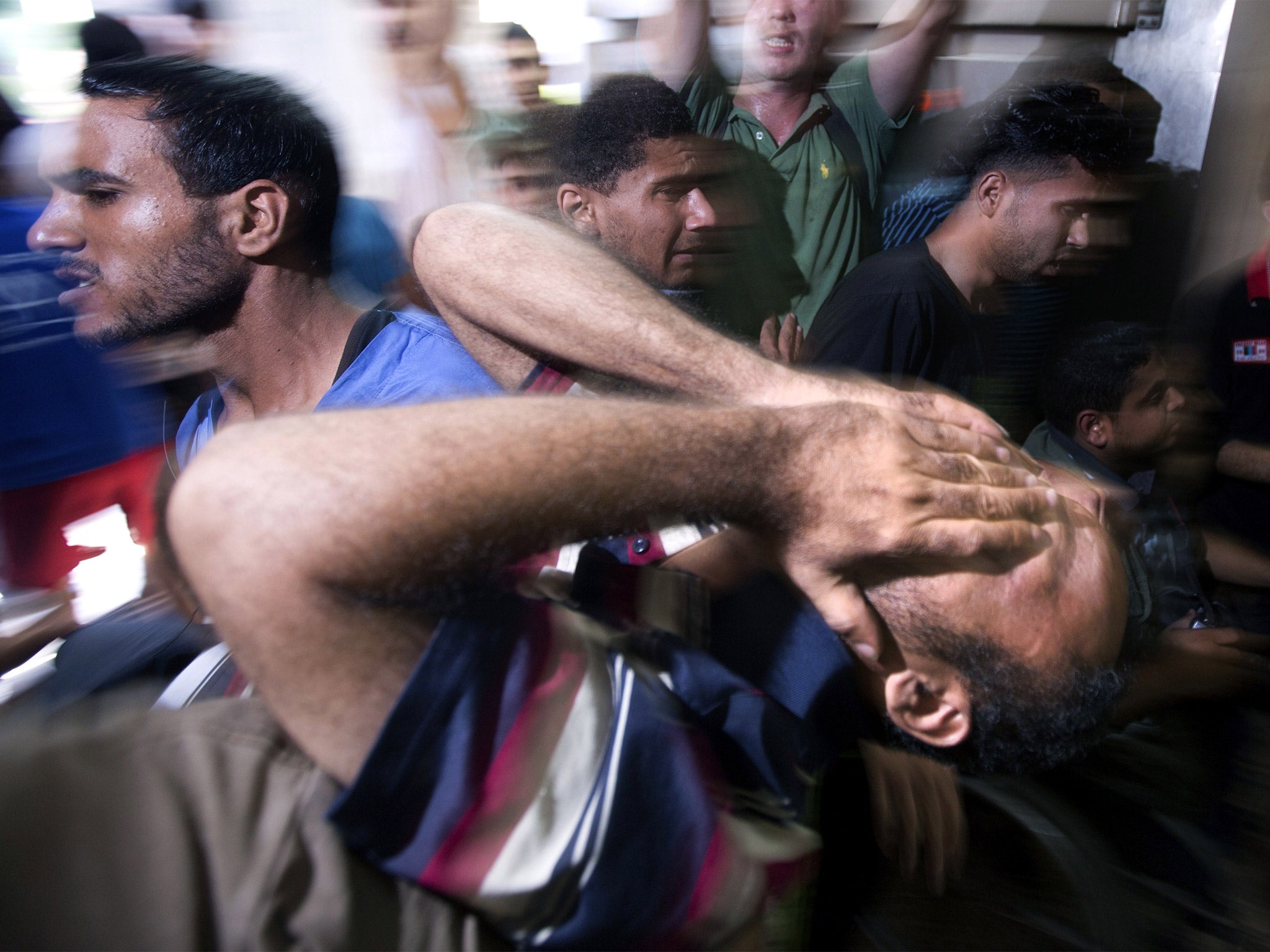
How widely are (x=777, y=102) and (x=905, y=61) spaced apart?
0.52 meters

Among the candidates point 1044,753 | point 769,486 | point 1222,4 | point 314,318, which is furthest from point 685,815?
point 1222,4

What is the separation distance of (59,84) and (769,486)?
2487mm

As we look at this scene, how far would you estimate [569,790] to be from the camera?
35.1 inches

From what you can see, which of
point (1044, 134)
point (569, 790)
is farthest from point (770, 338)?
point (569, 790)

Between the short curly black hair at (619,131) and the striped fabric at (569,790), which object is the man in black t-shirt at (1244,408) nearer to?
the short curly black hair at (619,131)

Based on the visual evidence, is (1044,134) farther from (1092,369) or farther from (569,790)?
(569,790)

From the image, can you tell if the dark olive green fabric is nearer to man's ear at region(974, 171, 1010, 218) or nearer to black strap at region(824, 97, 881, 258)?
black strap at region(824, 97, 881, 258)

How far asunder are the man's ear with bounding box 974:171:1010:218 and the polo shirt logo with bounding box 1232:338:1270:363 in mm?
1044

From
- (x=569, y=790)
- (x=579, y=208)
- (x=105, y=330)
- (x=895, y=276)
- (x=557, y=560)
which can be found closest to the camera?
(x=569, y=790)

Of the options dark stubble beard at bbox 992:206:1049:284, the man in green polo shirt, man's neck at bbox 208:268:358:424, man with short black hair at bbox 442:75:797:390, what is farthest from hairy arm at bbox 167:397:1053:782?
the man in green polo shirt

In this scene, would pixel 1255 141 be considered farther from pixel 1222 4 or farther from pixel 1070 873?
pixel 1070 873

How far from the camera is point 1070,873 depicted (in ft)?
7.27

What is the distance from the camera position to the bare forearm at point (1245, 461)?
8.32ft

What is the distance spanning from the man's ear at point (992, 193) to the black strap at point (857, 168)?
1.41 ft
